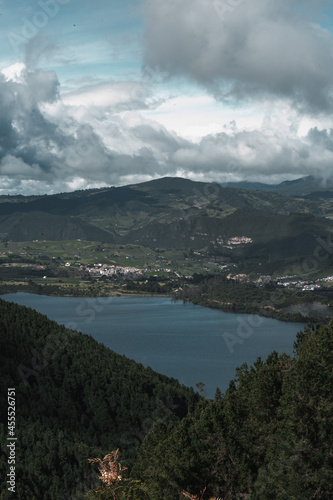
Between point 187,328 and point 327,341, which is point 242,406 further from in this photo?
point 187,328

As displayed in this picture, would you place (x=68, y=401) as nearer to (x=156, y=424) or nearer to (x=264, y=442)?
(x=156, y=424)

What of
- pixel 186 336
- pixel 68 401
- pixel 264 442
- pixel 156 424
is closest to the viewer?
pixel 264 442

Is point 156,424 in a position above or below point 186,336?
above

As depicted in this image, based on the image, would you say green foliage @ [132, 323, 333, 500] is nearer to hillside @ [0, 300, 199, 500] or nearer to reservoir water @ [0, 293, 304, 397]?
hillside @ [0, 300, 199, 500]

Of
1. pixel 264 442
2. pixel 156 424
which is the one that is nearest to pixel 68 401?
pixel 156 424

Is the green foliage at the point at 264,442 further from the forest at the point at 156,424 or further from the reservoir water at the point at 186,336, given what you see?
the reservoir water at the point at 186,336

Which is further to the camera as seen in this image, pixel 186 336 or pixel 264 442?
pixel 186 336
